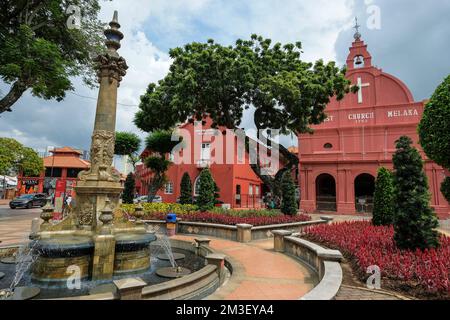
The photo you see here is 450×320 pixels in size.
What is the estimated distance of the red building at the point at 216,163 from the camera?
1021 inches

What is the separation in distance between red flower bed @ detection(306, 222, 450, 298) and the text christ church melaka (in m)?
18.3

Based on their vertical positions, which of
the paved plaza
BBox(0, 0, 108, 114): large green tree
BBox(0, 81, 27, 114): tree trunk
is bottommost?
the paved plaza

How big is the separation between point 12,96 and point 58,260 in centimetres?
1514

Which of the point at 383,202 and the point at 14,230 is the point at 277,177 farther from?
the point at 14,230

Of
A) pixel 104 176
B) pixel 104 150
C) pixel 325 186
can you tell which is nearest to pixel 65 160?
pixel 325 186

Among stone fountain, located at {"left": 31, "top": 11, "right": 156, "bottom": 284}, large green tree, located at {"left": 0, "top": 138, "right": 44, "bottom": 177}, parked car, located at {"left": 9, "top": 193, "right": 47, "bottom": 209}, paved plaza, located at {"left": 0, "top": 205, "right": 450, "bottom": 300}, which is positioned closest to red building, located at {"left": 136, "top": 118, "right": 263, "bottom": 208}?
parked car, located at {"left": 9, "top": 193, "right": 47, "bottom": 209}

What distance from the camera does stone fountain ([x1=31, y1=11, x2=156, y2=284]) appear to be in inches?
217

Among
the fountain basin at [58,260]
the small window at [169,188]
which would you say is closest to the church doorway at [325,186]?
the small window at [169,188]

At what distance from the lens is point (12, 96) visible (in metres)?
15.6

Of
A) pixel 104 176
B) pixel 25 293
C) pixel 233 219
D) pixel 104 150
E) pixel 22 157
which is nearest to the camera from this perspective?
pixel 25 293

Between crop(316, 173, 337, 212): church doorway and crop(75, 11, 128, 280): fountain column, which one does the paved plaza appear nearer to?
crop(75, 11, 128, 280): fountain column
